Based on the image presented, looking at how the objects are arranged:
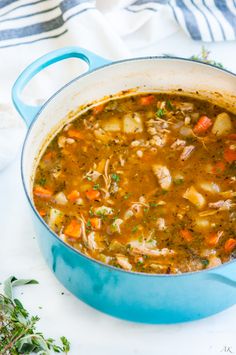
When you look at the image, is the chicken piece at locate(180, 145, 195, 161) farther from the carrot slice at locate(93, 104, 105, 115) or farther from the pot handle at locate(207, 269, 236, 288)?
the pot handle at locate(207, 269, 236, 288)

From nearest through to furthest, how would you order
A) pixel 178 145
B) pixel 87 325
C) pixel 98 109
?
pixel 87 325 < pixel 178 145 < pixel 98 109

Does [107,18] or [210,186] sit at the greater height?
[107,18]

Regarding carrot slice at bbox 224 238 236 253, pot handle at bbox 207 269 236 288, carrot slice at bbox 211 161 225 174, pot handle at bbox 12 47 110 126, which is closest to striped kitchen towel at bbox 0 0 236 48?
pot handle at bbox 12 47 110 126

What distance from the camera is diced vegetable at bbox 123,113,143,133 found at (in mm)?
4207

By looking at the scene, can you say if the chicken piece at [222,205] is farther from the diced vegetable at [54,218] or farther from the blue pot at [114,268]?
the diced vegetable at [54,218]

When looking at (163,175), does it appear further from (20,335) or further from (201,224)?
(20,335)

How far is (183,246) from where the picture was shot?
369 centimetres

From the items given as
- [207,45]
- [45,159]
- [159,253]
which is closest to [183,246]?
[159,253]

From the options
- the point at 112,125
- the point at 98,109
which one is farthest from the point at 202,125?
the point at 98,109

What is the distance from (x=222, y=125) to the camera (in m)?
4.23

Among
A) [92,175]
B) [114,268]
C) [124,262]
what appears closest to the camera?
[114,268]

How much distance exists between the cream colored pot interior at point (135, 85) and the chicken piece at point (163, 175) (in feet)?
1.94

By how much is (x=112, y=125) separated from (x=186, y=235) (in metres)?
0.84

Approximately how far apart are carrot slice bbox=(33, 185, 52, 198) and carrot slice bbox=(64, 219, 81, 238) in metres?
0.22
